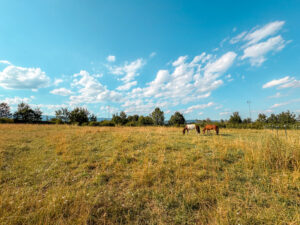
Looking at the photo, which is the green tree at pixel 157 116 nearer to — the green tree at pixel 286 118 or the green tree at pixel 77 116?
the green tree at pixel 77 116

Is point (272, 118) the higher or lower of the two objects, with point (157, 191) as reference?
higher

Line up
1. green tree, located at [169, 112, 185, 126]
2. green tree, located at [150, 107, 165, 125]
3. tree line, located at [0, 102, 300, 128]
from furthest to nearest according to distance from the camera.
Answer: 1. green tree, located at [150, 107, 165, 125]
2. green tree, located at [169, 112, 185, 126]
3. tree line, located at [0, 102, 300, 128]

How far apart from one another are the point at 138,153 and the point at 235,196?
379 cm

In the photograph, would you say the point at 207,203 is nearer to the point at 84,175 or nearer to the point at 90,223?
the point at 90,223

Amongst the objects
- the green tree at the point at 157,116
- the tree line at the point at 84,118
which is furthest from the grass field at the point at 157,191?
the green tree at the point at 157,116

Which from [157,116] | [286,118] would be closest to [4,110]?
[157,116]

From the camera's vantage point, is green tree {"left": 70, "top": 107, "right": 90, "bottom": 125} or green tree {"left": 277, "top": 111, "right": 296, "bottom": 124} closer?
green tree {"left": 277, "top": 111, "right": 296, "bottom": 124}

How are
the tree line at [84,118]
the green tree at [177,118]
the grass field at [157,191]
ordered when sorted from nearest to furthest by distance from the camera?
the grass field at [157,191], the tree line at [84,118], the green tree at [177,118]

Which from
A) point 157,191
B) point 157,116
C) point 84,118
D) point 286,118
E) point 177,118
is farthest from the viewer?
point 157,116

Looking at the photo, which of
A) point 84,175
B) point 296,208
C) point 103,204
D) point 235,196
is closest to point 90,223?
point 103,204

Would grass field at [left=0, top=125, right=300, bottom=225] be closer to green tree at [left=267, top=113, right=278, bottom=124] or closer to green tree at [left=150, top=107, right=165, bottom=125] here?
green tree at [left=267, top=113, right=278, bottom=124]

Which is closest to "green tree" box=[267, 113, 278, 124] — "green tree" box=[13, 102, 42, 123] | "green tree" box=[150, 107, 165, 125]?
"green tree" box=[150, 107, 165, 125]

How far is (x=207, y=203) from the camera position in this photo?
251 centimetres

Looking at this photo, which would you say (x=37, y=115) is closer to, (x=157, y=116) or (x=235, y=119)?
(x=157, y=116)
